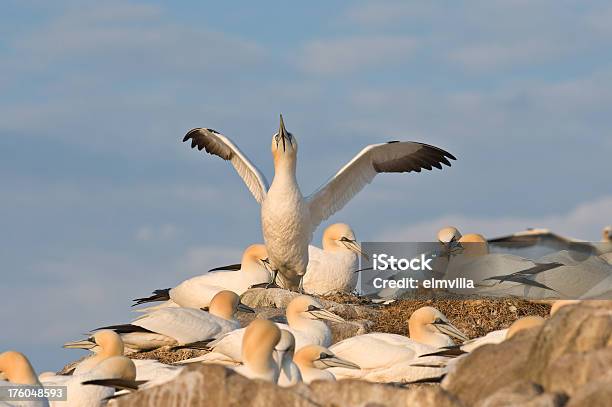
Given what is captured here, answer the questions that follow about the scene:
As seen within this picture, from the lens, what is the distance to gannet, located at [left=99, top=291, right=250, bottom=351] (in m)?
11.5

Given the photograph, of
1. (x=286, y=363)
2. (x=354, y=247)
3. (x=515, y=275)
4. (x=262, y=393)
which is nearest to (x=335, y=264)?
(x=354, y=247)

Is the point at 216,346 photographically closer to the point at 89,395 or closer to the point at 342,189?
the point at 89,395

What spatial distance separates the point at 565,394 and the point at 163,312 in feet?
23.3

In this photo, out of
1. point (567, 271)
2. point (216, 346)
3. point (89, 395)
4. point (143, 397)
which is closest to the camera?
point (143, 397)

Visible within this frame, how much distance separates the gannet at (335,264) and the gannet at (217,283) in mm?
952

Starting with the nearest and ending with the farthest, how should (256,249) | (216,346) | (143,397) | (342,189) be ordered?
(143,397), (216,346), (256,249), (342,189)

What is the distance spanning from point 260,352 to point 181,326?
4.24 metres

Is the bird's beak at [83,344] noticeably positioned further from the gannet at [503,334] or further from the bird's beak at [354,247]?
the bird's beak at [354,247]

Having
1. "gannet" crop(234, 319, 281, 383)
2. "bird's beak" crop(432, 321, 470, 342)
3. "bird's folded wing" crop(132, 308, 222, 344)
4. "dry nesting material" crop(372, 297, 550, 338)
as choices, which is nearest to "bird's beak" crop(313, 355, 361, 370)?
"gannet" crop(234, 319, 281, 383)

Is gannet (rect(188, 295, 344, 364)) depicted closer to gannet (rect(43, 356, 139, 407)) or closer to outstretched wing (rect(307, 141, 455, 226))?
gannet (rect(43, 356, 139, 407))

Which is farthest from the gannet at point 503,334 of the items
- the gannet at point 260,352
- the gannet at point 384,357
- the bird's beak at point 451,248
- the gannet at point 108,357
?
the bird's beak at point 451,248

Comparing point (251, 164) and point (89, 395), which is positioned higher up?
point (251, 164)

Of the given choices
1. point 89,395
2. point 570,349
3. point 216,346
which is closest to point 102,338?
point 216,346

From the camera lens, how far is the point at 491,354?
5.79m
